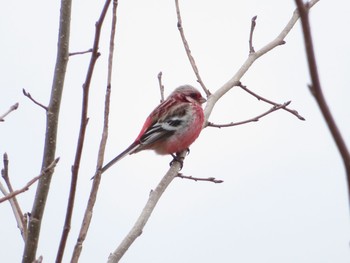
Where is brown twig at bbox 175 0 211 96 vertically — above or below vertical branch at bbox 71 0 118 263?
above

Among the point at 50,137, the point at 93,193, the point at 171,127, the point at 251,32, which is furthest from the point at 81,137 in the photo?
the point at 171,127

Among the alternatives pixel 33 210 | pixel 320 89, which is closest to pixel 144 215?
pixel 33 210

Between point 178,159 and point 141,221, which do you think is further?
point 178,159

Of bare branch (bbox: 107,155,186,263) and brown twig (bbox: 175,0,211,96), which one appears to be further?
brown twig (bbox: 175,0,211,96)

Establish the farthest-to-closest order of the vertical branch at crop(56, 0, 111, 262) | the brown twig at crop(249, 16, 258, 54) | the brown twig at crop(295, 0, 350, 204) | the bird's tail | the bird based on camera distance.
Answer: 1. the bird
2. the bird's tail
3. the brown twig at crop(249, 16, 258, 54)
4. the vertical branch at crop(56, 0, 111, 262)
5. the brown twig at crop(295, 0, 350, 204)

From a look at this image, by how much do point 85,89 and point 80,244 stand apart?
644mm

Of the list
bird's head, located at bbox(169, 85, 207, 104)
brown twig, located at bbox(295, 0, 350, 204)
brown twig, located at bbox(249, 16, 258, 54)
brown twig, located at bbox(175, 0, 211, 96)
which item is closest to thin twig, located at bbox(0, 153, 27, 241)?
brown twig, located at bbox(295, 0, 350, 204)

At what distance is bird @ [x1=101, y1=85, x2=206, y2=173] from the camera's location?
7.59 m

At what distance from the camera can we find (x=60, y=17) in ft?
11.0

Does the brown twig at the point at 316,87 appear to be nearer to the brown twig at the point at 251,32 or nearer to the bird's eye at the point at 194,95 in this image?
the brown twig at the point at 251,32

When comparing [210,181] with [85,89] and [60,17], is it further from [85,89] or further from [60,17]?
[85,89]

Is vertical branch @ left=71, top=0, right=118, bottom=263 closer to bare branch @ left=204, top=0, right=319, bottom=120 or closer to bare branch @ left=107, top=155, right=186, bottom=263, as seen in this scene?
bare branch @ left=107, top=155, right=186, bottom=263

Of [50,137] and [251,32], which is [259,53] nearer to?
[251,32]

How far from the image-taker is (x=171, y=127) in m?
7.97
